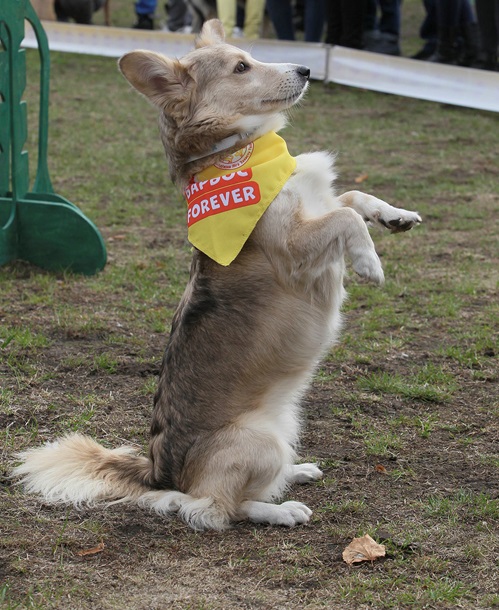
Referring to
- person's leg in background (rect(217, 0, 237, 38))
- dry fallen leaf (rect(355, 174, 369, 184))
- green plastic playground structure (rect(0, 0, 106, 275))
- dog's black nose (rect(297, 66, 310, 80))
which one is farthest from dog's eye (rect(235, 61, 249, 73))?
person's leg in background (rect(217, 0, 237, 38))

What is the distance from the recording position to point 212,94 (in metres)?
3.99

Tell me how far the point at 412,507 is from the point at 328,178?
149 centimetres

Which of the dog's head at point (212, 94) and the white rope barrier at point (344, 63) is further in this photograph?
the white rope barrier at point (344, 63)

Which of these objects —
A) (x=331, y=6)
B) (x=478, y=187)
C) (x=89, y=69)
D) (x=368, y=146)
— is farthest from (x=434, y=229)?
(x=89, y=69)

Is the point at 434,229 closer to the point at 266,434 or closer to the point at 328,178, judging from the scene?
the point at 328,178

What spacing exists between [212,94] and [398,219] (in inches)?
39.2

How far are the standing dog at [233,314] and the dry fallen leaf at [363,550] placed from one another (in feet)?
1.00

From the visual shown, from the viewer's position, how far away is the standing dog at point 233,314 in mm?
3662

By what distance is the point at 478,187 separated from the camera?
8.37m

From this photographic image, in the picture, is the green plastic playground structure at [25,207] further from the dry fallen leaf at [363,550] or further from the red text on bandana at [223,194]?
the dry fallen leaf at [363,550]

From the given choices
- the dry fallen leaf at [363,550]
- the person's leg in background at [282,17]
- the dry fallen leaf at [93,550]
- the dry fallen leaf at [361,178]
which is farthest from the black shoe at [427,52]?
the dry fallen leaf at [93,550]

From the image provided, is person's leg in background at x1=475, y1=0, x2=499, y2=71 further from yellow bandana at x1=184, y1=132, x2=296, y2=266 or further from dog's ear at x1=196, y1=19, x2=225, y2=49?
yellow bandana at x1=184, y1=132, x2=296, y2=266

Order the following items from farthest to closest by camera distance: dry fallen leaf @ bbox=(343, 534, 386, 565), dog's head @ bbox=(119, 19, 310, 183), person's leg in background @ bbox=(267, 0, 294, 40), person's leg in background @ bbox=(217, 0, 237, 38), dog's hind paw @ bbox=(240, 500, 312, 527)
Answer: person's leg in background @ bbox=(267, 0, 294, 40)
person's leg in background @ bbox=(217, 0, 237, 38)
dog's head @ bbox=(119, 19, 310, 183)
dog's hind paw @ bbox=(240, 500, 312, 527)
dry fallen leaf @ bbox=(343, 534, 386, 565)

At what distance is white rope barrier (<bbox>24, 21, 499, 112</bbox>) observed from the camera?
1095 centimetres
